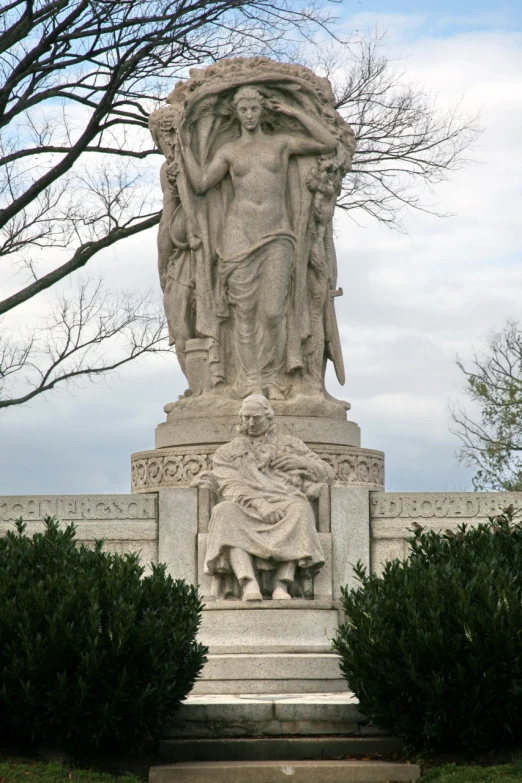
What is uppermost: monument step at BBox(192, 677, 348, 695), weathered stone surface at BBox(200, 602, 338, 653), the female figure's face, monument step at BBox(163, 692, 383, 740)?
the female figure's face

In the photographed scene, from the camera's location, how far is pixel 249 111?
38.7ft

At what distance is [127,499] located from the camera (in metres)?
11.2

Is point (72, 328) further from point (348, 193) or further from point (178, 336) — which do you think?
point (178, 336)

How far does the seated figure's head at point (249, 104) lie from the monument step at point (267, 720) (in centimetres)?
519

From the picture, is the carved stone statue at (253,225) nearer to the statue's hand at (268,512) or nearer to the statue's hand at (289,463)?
the statue's hand at (289,463)

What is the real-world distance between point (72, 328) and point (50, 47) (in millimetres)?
4111

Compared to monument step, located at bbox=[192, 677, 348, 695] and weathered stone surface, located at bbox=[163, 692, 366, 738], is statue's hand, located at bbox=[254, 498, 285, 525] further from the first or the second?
weathered stone surface, located at bbox=[163, 692, 366, 738]

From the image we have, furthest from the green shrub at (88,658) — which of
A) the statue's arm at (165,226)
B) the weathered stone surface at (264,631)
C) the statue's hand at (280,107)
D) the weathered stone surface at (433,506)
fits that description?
the statue's hand at (280,107)

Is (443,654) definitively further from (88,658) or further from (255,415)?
(255,415)

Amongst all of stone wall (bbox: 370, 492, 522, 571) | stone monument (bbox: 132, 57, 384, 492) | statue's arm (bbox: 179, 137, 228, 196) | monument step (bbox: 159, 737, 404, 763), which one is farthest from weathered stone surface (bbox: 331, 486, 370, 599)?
statue's arm (bbox: 179, 137, 228, 196)

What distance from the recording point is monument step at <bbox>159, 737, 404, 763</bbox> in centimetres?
840

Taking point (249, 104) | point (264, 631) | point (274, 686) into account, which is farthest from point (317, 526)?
point (249, 104)

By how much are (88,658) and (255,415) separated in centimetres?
320

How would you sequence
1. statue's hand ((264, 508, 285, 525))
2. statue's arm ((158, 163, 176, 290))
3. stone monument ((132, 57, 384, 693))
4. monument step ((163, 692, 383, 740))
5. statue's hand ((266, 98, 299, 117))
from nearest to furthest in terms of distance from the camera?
1. monument step ((163, 692, 383, 740))
2. statue's hand ((264, 508, 285, 525))
3. stone monument ((132, 57, 384, 693))
4. statue's hand ((266, 98, 299, 117))
5. statue's arm ((158, 163, 176, 290))
